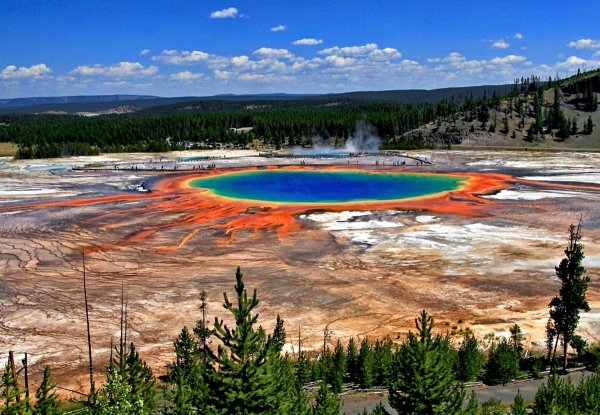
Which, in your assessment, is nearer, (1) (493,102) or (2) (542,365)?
(2) (542,365)

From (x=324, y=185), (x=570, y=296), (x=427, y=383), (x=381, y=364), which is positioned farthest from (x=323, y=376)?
(x=324, y=185)

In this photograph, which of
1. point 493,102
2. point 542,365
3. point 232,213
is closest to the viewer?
point 542,365

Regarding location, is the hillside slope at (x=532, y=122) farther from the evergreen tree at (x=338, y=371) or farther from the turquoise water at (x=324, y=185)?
the evergreen tree at (x=338, y=371)

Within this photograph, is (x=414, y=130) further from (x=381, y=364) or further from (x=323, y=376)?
Answer: (x=323, y=376)

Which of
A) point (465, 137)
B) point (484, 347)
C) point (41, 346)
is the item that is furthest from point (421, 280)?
point (465, 137)

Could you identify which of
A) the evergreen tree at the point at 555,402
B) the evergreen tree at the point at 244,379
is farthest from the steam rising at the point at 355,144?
A: the evergreen tree at the point at 244,379

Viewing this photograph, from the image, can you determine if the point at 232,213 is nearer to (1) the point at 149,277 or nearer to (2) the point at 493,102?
(1) the point at 149,277
